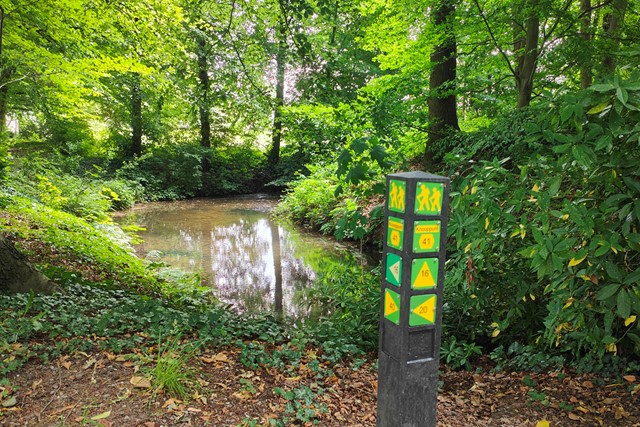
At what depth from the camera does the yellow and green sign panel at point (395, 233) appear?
1.73 m

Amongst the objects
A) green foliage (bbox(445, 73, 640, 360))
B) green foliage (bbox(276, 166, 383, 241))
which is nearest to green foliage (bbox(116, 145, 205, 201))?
green foliage (bbox(276, 166, 383, 241))

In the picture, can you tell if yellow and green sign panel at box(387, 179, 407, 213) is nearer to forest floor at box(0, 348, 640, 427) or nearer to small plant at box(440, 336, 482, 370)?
forest floor at box(0, 348, 640, 427)

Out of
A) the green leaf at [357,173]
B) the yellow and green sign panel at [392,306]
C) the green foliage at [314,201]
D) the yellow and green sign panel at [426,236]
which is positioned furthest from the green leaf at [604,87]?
the green foliage at [314,201]

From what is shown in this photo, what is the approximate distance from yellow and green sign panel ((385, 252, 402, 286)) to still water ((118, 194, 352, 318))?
4139mm

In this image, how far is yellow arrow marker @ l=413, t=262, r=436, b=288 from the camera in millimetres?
1741

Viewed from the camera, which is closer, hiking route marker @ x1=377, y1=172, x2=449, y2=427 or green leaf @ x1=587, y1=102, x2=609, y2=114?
hiking route marker @ x1=377, y1=172, x2=449, y2=427

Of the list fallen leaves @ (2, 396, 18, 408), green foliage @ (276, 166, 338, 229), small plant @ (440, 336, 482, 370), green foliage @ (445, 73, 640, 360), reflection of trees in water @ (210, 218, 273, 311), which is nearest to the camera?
green foliage @ (445, 73, 640, 360)

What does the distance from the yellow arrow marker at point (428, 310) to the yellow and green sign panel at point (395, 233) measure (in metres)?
0.27

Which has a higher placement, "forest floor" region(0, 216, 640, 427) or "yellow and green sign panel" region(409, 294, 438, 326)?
"yellow and green sign panel" region(409, 294, 438, 326)

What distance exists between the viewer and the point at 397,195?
1754 mm

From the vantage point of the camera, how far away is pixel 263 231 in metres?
12.0

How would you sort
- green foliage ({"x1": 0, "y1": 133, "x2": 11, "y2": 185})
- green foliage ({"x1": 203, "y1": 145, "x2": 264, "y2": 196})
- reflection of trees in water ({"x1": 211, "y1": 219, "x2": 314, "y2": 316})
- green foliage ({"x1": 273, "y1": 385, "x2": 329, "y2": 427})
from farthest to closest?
green foliage ({"x1": 203, "y1": 145, "x2": 264, "y2": 196}) < green foliage ({"x1": 0, "y1": 133, "x2": 11, "y2": 185}) < reflection of trees in water ({"x1": 211, "y1": 219, "x2": 314, "y2": 316}) < green foliage ({"x1": 273, "y1": 385, "x2": 329, "y2": 427})

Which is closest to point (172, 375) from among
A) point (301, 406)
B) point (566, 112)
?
A: point (301, 406)

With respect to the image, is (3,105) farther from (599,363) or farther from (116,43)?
(599,363)
